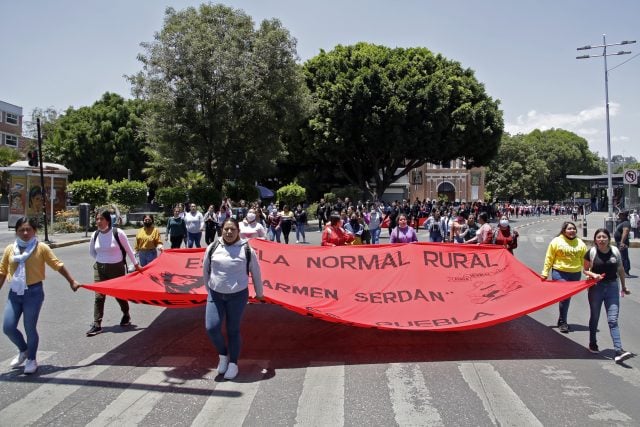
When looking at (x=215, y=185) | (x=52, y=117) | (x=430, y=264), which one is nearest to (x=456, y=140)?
(x=215, y=185)

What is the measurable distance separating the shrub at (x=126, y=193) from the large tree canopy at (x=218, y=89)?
8.48 ft

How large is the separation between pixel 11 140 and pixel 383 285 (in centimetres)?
6762

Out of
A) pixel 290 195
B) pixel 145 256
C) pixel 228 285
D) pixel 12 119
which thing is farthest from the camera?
pixel 12 119

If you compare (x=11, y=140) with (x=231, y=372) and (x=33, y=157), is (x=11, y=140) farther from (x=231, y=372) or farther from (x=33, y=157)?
(x=231, y=372)

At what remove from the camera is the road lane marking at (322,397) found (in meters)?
4.85

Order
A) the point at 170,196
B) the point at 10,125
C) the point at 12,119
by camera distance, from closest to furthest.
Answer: the point at 170,196 → the point at 10,125 → the point at 12,119

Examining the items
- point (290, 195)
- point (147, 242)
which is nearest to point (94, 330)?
point (147, 242)

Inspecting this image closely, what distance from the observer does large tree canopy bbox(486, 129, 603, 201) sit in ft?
263

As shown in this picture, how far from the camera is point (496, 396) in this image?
539 cm

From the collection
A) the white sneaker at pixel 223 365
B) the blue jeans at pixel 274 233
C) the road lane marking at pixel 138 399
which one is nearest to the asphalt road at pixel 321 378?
the road lane marking at pixel 138 399

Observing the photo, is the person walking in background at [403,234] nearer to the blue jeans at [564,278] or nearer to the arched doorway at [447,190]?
the blue jeans at [564,278]

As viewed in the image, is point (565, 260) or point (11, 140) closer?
point (565, 260)

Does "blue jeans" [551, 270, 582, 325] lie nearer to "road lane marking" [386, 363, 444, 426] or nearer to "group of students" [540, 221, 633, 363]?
"group of students" [540, 221, 633, 363]

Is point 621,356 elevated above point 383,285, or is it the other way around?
point 383,285
